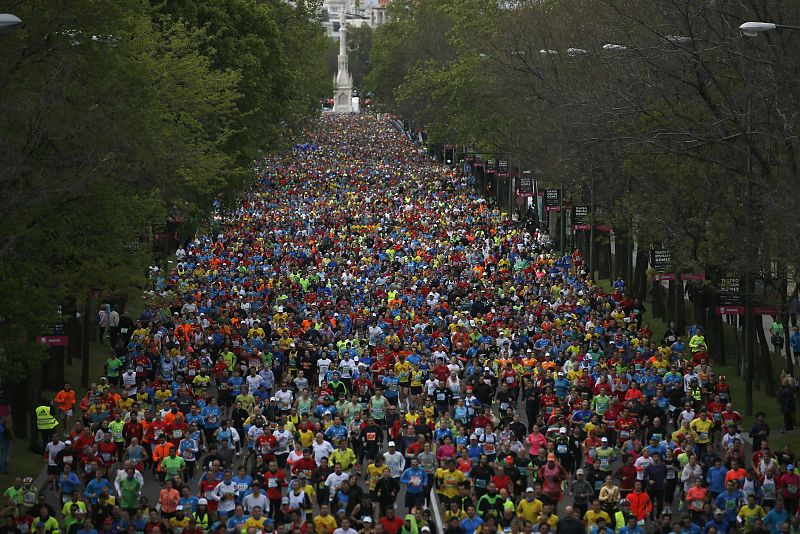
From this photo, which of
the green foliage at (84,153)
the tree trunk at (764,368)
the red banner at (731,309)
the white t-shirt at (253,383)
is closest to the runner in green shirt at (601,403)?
the red banner at (731,309)

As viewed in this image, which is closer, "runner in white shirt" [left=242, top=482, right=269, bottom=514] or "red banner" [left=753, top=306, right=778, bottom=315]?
"runner in white shirt" [left=242, top=482, right=269, bottom=514]

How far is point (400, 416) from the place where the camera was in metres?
27.4

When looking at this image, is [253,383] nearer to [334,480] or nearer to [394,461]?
[394,461]

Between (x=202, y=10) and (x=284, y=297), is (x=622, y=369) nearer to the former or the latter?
(x=284, y=297)

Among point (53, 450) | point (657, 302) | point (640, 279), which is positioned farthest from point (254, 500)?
point (640, 279)

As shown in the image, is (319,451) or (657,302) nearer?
(319,451)

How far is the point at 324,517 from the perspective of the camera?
60.1ft

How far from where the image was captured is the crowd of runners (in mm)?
19625

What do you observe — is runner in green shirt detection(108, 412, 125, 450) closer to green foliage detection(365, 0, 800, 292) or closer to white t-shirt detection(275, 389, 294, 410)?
white t-shirt detection(275, 389, 294, 410)

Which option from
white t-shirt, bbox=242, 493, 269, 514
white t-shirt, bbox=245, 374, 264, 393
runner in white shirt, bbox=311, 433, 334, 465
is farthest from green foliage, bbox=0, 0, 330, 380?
white t-shirt, bbox=242, 493, 269, 514

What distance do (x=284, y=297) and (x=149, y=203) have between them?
1019 cm

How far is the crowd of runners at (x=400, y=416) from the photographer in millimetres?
19625

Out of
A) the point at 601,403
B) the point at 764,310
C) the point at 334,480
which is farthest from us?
the point at 764,310

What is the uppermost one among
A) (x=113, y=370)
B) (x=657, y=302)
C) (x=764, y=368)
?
(x=113, y=370)
